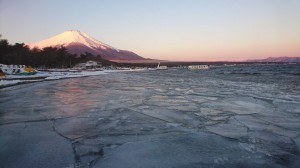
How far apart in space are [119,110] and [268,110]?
5639 millimetres

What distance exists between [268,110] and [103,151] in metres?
7.09

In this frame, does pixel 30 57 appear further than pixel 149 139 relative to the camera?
Yes

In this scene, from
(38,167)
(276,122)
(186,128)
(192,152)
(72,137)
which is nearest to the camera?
(38,167)

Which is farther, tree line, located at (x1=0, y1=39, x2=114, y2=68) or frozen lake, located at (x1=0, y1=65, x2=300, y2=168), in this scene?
tree line, located at (x1=0, y1=39, x2=114, y2=68)

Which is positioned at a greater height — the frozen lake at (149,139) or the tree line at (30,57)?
the tree line at (30,57)

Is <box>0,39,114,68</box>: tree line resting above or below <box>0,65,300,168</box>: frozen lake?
above

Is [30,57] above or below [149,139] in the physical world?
above

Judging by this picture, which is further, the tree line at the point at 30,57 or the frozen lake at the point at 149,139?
the tree line at the point at 30,57

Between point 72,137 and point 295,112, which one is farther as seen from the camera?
point 295,112

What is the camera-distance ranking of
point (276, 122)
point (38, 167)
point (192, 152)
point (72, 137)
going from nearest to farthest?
point (38, 167) → point (192, 152) → point (72, 137) → point (276, 122)

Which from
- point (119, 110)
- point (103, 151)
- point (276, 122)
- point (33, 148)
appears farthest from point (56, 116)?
point (276, 122)

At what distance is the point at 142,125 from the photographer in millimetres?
6816

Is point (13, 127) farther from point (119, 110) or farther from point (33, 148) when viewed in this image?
point (119, 110)

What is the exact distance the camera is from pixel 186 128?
6.48m
